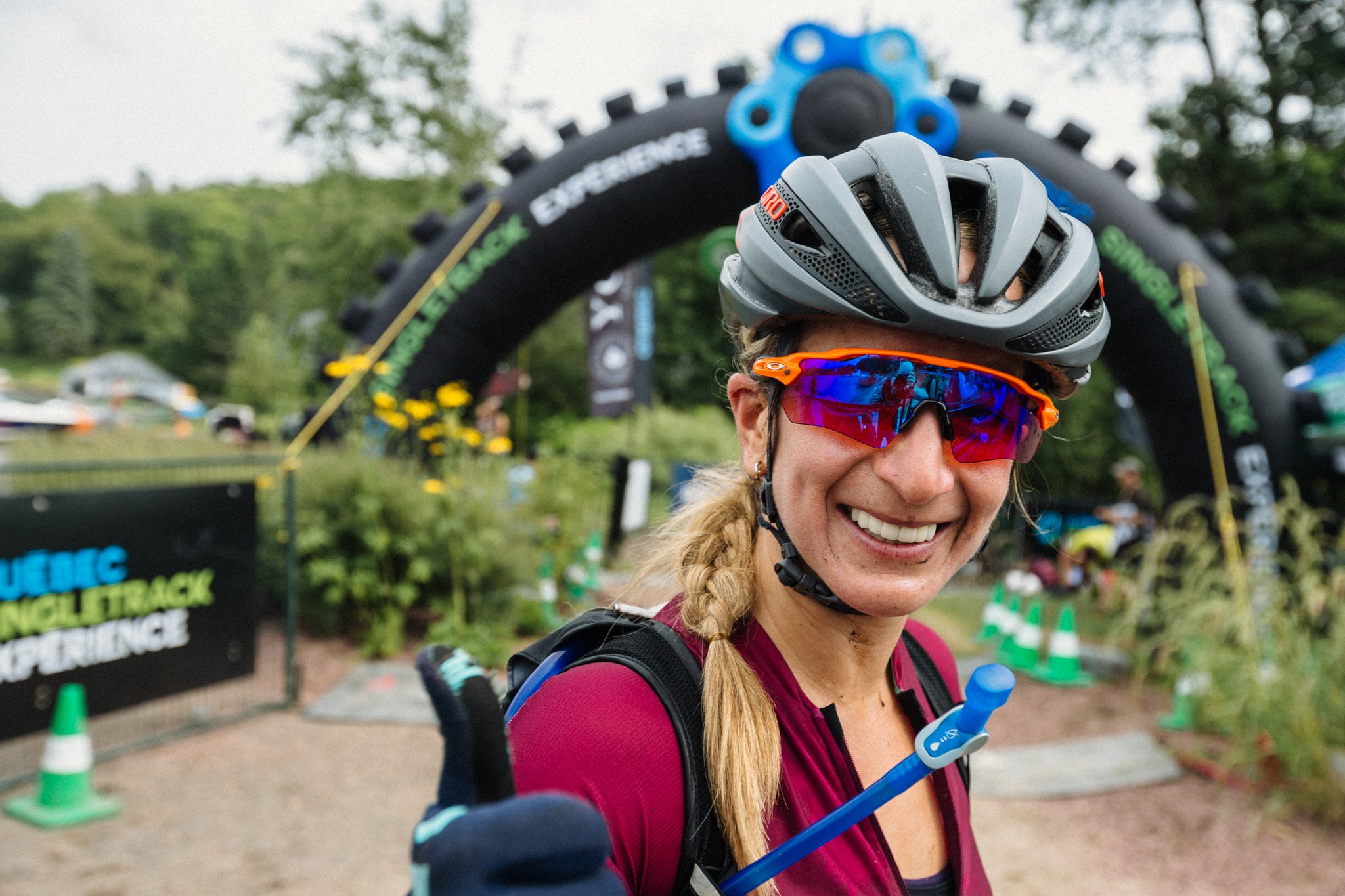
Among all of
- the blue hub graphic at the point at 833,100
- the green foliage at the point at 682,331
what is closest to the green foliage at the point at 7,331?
the green foliage at the point at 682,331

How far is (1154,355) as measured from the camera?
296 inches

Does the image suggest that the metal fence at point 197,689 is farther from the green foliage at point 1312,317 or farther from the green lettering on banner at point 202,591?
the green foliage at point 1312,317

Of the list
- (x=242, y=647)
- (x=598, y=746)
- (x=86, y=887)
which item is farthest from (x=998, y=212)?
(x=242, y=647)

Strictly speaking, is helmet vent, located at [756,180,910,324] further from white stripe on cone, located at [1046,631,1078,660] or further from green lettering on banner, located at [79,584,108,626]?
white stripe on cone, located at [1046,631,1078,660]

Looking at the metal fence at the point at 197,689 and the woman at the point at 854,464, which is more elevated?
the woman at the point at 854,464

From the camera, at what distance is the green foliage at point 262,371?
41031mm

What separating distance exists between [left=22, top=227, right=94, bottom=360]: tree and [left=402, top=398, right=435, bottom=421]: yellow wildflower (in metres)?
102

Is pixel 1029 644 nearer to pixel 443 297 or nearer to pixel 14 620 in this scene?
pixel 443 297

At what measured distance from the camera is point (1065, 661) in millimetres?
7738

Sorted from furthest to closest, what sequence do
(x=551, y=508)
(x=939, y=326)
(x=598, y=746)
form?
(x=551, y=508) < (x=939, y=326) < (x=598, y=746)

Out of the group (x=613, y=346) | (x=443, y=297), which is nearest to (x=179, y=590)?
(x=443, y=297)

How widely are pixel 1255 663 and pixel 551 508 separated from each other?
5.78 metres

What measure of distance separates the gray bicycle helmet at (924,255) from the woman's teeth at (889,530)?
0.92 ft

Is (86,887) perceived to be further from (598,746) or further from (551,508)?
(551,508)
